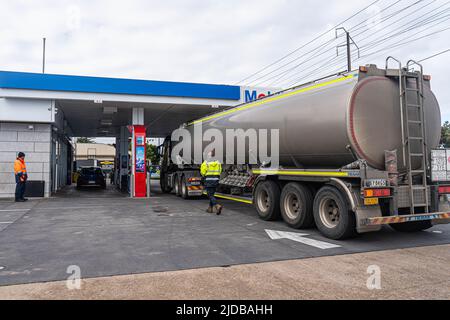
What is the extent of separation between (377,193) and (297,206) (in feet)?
6.97

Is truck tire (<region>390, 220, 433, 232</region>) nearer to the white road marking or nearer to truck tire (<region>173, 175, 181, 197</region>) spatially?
the white road marking

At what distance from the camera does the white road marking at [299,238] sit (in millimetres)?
6508

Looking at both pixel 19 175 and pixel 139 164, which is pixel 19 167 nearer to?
pixel 19 175

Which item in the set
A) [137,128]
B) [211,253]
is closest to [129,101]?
[137,128]

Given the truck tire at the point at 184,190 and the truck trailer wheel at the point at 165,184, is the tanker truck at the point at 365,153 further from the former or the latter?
the truck trailer wheel at the point at 165,184

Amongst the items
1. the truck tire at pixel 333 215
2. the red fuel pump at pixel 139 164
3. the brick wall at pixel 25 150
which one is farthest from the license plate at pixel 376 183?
the brick wall at pixel 25 150

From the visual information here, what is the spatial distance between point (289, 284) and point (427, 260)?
2.66 m

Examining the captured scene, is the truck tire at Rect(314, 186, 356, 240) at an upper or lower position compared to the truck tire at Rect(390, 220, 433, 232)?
upper

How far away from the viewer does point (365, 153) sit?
6723 millimetres

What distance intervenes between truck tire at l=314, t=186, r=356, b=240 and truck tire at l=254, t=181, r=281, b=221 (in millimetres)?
1539

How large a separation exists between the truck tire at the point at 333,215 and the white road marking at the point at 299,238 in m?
0.36

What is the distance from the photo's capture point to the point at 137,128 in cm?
1669

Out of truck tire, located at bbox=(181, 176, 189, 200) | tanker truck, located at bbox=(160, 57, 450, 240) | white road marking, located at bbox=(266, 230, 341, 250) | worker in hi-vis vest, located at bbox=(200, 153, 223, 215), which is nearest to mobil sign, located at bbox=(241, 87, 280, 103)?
truck tire, located at bbox=(181, 176, 189, 200)

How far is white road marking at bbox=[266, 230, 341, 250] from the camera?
651 cm
